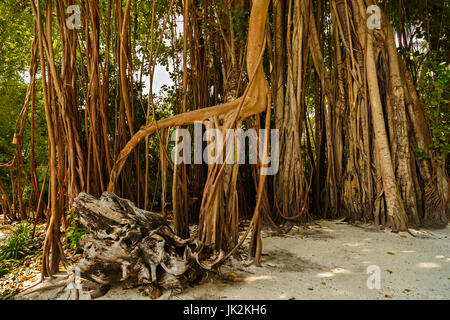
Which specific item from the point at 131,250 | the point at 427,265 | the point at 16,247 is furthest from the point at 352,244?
the point at 16,247

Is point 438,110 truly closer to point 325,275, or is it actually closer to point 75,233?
point 325,275

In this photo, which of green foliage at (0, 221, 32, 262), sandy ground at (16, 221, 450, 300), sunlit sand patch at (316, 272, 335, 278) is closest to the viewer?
sandy ground at (16, 221, 450, 300)

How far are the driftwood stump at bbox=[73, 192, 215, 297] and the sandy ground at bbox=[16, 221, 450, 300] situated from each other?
93 mm

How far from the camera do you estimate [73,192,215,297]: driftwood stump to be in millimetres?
1513

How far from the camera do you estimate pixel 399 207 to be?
2572 millimetres

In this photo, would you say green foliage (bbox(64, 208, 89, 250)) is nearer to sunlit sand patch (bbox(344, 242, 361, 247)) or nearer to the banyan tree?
the banyan tree

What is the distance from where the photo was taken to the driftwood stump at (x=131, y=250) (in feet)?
4.96

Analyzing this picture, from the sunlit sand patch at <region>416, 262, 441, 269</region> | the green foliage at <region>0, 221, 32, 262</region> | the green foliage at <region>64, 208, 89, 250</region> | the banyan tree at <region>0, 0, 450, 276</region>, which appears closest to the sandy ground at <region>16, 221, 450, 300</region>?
the sunlit sand patch at <region>416, 262, 441, 269</region>

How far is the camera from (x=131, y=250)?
154cm

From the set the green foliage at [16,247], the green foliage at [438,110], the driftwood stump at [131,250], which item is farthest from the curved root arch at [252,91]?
the green foliage at [438,110]

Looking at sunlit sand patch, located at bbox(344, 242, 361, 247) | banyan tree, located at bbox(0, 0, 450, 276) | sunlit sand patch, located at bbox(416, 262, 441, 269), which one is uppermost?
banyan tree, located at bbox(0, 0, 450, 276)

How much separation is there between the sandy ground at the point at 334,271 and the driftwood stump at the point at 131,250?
0.09 m

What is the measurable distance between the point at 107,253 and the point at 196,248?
526 mm

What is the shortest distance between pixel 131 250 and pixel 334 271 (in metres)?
1.31
